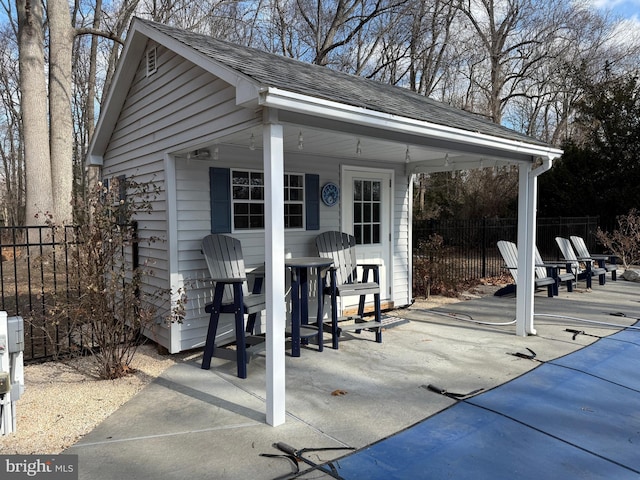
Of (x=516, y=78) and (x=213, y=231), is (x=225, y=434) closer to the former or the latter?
(x=213, y=231)

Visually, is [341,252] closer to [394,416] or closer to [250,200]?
[250,200]

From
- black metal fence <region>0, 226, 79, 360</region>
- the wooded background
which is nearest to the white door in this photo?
black metal fence <region>0, 226, 79, 360</region>

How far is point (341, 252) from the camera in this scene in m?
5.52

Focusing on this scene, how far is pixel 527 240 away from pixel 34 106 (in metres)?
9.60

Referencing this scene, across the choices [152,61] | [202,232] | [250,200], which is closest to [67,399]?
[202,232]

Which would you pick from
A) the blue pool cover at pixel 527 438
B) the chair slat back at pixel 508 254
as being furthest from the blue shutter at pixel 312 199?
the chair slat back at pixel 508 254

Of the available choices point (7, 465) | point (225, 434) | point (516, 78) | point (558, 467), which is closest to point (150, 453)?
point (225, 434)

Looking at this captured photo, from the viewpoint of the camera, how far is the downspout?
504cm

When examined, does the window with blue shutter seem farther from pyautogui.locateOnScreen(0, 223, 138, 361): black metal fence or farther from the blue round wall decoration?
pyautogui.locateOnScreen(0, 223, 138, 361): black metal fence

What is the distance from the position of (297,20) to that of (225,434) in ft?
51.6

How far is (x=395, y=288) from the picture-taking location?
655 centimetres

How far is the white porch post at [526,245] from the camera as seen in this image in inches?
199

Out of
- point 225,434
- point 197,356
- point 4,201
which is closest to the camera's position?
point 225,434

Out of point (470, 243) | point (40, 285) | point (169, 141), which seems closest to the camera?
point (169, 141)
